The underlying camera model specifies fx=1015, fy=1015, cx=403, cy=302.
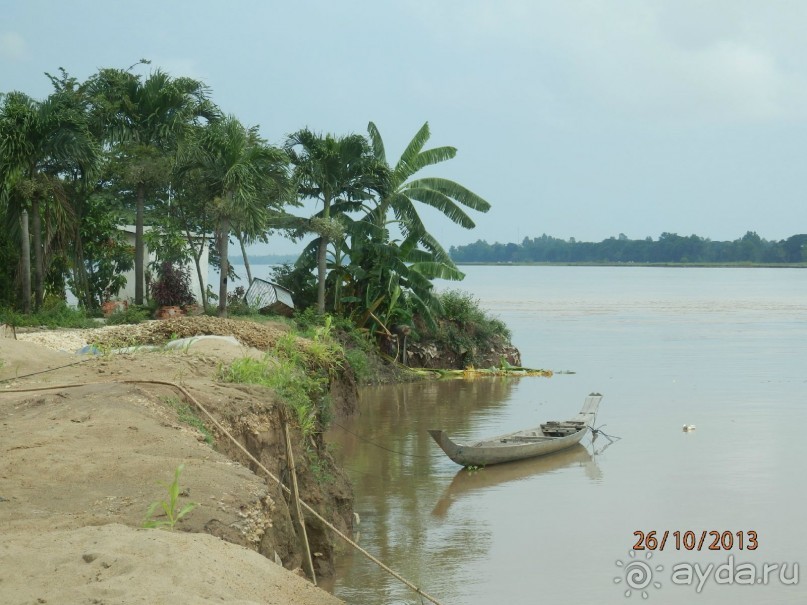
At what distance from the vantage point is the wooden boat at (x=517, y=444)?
1617cm

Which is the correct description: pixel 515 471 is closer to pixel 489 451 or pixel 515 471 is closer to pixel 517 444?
pixel 517 444

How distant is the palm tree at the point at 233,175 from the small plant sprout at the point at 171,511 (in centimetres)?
1910

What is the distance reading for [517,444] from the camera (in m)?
17.0

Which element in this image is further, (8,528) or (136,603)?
(8,528)

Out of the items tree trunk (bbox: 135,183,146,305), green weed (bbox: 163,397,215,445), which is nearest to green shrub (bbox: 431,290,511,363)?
tree trunk (bbox: 135,183,146,305)

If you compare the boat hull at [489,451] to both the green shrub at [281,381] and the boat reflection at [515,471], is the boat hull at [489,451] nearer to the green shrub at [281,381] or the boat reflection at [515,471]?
the boat reflection at [515,471]

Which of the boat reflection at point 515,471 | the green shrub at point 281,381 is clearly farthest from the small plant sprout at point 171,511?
the boat reflection at point 515,471

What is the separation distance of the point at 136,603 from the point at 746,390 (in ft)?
83.4

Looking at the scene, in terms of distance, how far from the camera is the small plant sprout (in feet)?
19.4

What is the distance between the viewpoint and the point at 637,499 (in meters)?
15.1

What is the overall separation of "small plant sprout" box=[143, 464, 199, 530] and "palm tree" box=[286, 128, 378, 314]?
2150 centimetres

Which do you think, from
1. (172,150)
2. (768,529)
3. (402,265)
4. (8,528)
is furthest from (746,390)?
(8,528)

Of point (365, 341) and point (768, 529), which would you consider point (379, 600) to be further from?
point (365, 341)

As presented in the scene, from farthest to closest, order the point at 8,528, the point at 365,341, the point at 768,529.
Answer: the point at 365,341, the point at 768,529, the point at 8,528
